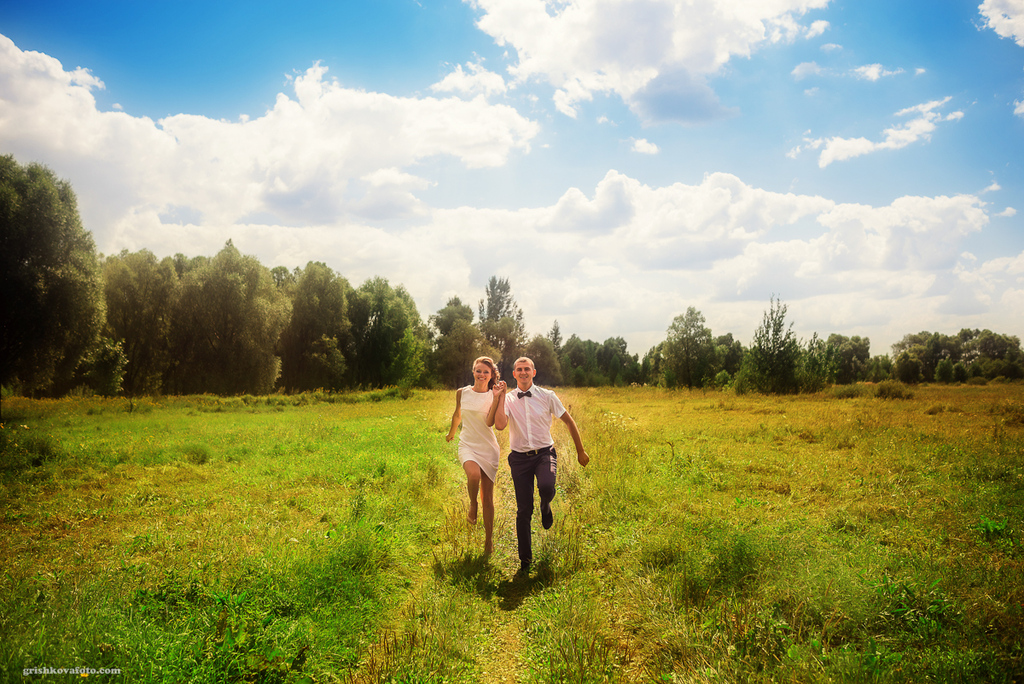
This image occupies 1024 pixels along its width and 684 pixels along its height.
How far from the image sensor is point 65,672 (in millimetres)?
2973

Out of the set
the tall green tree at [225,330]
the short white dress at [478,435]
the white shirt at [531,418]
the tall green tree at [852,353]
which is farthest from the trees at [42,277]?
the tall green tree at [852,353]

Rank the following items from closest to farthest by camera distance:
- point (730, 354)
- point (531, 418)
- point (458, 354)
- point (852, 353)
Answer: point (531, 418) < point (458, 354) < point (730, 354) < point (852, 353)

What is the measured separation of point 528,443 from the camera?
216 inches

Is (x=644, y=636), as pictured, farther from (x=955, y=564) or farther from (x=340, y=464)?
(x=340, y=464)

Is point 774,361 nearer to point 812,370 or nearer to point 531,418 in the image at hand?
point 812,370

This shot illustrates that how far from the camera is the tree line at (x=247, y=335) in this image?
51.3ft

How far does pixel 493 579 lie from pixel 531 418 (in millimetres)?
1914

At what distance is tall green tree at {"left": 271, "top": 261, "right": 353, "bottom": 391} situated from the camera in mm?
46125

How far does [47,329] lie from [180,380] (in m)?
17.1

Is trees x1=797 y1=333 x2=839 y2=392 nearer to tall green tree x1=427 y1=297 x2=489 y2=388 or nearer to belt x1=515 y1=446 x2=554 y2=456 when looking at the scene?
tall green tree x1=427 y1=297 x2=489 y2=388

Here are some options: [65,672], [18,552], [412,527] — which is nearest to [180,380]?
[18,552]

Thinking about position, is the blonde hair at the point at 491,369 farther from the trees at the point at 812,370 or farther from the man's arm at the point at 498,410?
the trees at the point at 812,370

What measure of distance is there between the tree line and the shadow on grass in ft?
60.5

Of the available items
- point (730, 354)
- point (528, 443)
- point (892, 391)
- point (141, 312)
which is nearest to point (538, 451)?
point (528, 443)
